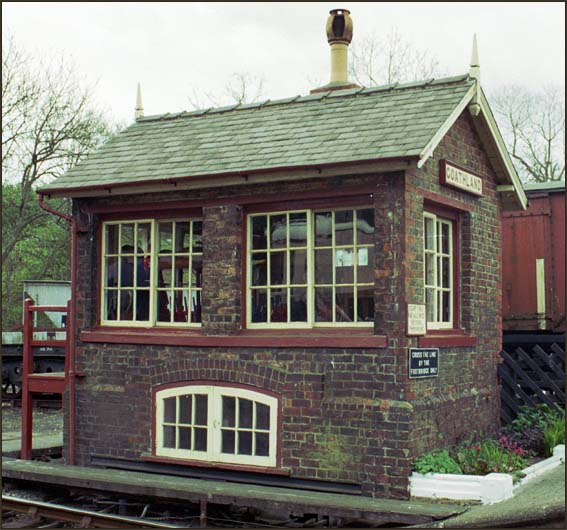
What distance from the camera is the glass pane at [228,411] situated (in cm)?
995

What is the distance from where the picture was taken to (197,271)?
34.4 feet

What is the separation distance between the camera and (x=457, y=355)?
10266mm

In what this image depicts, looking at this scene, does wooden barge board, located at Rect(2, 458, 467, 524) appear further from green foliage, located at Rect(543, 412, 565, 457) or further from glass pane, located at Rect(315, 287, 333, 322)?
green foliage, located at Rect(543, 412, 565, 457)

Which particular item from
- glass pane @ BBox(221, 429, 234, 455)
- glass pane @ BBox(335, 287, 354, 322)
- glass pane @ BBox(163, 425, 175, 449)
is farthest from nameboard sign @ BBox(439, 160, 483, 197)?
glass pane @ BBox(163, 425, 175, 449)

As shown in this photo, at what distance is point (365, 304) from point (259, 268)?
1414 millimetres

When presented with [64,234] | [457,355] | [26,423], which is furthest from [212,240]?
[64,234]

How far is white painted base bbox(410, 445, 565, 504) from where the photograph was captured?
8.45m

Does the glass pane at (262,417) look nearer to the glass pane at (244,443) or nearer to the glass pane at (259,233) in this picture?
the glass pane at (244,443)

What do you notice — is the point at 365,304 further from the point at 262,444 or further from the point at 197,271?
the point at 197,271

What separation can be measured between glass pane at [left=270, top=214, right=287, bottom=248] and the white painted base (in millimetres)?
2940

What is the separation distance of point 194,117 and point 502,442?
5.97 metres

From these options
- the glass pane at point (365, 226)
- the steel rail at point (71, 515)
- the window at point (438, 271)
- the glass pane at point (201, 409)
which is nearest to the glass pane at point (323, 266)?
the glass pane at point (365, 226)

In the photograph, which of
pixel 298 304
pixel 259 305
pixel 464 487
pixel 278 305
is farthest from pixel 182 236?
pixel 464 487

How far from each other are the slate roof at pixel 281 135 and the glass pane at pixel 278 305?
1445 millimetres
